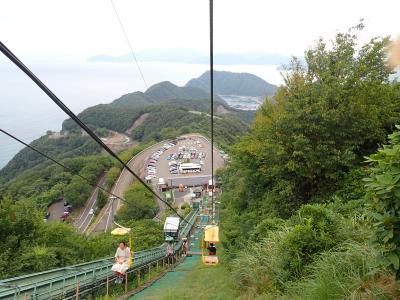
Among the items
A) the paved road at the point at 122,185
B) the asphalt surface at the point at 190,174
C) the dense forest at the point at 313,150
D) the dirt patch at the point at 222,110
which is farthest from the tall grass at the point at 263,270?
the dirt patch at the point at 222,110

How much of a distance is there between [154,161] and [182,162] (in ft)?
23.6

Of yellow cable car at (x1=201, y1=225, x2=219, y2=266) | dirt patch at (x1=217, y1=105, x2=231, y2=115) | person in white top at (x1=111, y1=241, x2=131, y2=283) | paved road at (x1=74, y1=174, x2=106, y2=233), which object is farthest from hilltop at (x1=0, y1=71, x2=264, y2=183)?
person in white top at (x1=111, y1=241, x2=131, y2=283)

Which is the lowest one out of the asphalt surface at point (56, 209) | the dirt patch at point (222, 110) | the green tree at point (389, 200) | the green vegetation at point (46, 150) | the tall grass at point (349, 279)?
the tall grass at point (349, 279)

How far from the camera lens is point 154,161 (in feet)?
322

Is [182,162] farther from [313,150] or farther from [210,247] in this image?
[313,150]

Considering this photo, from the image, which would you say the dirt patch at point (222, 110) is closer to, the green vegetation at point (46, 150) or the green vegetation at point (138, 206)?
the green vegetation at point (46, 150)

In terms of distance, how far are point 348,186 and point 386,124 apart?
12.9ft

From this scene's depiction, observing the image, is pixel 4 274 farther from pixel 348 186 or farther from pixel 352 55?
pixel 352 55

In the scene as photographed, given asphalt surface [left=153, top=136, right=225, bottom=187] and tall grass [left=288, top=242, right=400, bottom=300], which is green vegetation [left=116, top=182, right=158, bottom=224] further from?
tall grass [left=288, top=242, right=400, bottom=300]

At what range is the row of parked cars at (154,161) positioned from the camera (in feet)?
294

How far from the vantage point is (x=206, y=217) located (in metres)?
46.0

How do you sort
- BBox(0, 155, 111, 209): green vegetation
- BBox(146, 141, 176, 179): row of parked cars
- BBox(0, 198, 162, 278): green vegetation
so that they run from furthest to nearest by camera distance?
BBox(146, 141, 176, 179): row of parked cars
BBox(0, 155, 111, 209): green vegetation
BBox(0, 198, 162, 278): green vegetation

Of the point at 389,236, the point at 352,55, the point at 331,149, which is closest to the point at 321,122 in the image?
the point at 331,149

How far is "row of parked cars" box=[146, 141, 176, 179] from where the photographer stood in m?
89.8
